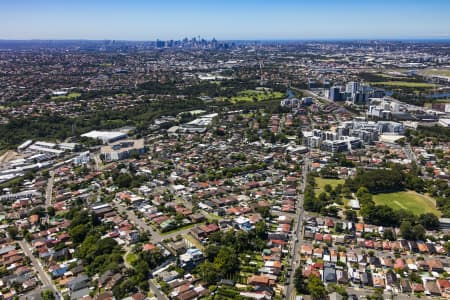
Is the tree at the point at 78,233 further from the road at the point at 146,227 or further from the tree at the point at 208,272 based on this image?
the tree at the point at 208,272

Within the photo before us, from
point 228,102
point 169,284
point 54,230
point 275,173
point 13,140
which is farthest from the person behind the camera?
point 228,102

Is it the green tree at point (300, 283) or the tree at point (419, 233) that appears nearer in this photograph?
the green tree at point (300, 283)

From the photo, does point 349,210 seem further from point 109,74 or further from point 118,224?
point 109,74

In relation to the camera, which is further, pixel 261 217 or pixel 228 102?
pixel 228 102

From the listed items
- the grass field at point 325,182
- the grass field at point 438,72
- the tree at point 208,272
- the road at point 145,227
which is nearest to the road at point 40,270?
the road at point 145,227

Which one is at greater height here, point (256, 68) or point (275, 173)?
point (256, 68)

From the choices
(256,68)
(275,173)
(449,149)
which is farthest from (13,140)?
(256,68)
